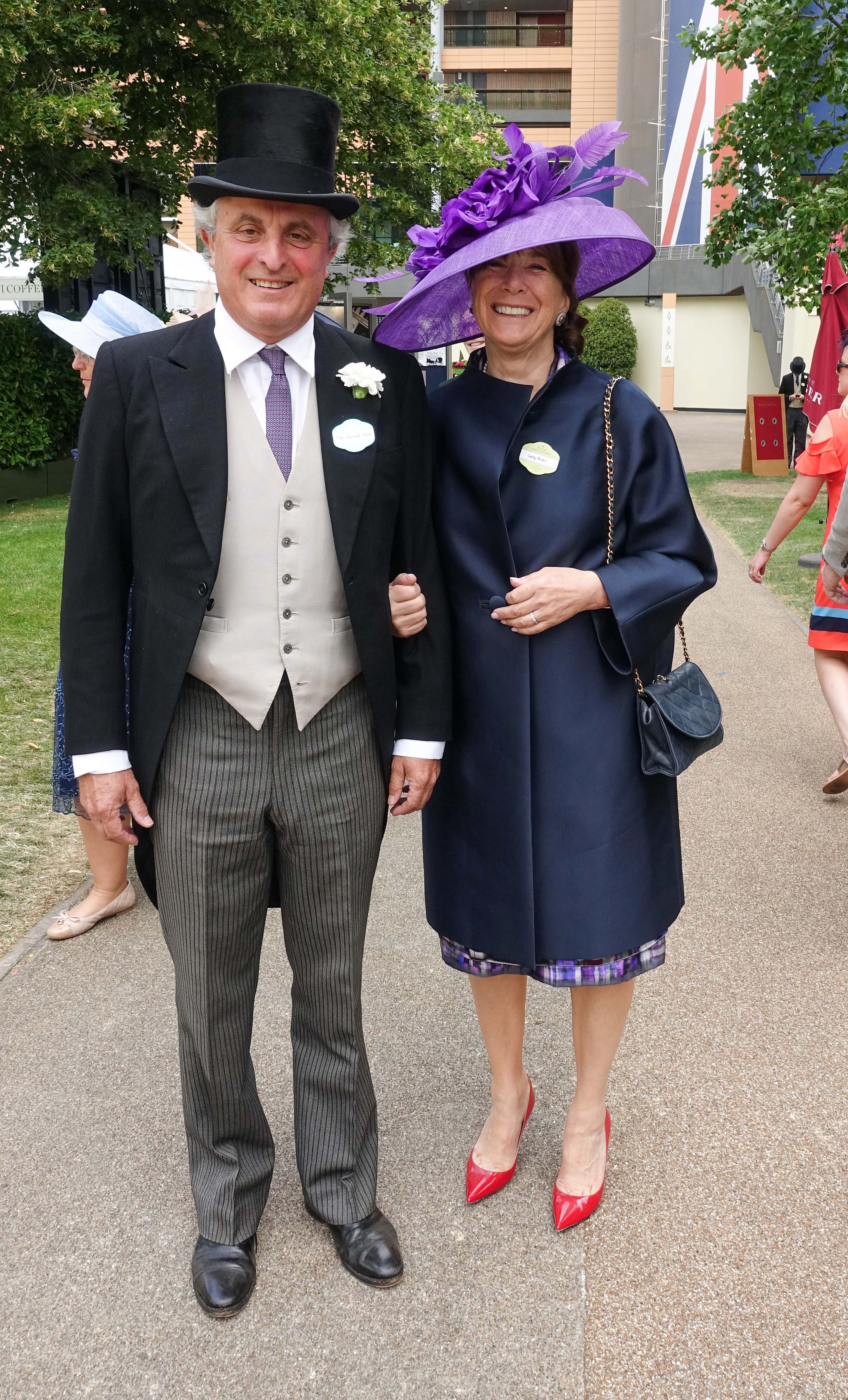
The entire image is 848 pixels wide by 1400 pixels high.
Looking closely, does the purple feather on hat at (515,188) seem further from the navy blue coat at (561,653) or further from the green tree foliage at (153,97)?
the green tree foliage at (153,97)

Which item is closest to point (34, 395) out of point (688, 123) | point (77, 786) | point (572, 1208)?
point (77, 786)

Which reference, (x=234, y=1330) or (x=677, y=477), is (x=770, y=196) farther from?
(x=234, y=1330)

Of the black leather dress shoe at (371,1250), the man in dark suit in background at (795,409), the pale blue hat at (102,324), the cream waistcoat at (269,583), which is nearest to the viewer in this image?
the cream waistcoat at (269,583)

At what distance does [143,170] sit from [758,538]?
8740mm

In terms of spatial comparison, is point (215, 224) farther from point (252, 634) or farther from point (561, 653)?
point (561, 653)

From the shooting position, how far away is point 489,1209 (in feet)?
9.24

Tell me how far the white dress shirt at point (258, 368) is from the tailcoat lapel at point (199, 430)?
0.04 m

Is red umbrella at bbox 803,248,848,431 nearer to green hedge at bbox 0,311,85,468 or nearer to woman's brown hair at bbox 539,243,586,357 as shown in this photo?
woman's brown hair at bbox 539,243,586,357

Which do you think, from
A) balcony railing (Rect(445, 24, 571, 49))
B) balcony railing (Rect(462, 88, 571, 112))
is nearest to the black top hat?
balcony railing (Rect(462, 88, 571, 112))

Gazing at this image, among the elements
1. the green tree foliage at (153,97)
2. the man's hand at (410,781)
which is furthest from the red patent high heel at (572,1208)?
the green tree foliage at (153,97)

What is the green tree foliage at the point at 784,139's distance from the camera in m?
12.7

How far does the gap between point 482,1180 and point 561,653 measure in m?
1.27

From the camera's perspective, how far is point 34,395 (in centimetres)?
1566

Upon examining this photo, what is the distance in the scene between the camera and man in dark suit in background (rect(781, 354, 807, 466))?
2012 cm
